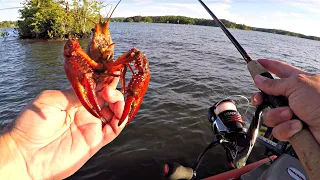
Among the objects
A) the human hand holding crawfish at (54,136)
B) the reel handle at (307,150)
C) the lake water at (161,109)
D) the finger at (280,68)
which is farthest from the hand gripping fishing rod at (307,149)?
the lake water at (161,109)

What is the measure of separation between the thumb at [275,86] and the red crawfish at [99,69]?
128 centimetres

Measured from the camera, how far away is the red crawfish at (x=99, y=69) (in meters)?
2.48

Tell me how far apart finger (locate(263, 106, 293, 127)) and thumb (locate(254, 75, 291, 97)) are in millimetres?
125

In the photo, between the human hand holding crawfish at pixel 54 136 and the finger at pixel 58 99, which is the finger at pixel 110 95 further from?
the finger at pixel 58 99

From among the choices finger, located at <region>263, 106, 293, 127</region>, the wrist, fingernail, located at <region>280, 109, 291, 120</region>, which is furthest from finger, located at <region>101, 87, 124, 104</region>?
fingernail, located at <region>280, 109, 291, 120</region>

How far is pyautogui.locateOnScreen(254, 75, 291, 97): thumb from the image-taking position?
1870 millimetres

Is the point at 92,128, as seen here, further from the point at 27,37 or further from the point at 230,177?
the point at 27,37

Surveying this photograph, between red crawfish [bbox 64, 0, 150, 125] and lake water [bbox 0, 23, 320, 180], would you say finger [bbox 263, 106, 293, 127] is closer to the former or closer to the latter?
red crawfish [bbox 64, 0, 150, 125]

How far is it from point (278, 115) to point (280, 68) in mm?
729

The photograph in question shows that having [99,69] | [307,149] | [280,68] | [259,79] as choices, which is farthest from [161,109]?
[307,149]

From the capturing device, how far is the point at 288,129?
1.82 m

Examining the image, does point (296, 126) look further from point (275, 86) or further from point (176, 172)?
point (176, 172)

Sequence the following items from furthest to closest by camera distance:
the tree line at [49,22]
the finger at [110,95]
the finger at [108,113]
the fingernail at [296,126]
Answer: the tree line at [49,22] → the finger at [108,113] → the finger at [110,95] → the fingernail at [296,126]

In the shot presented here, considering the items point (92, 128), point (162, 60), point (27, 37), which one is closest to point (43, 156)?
point (92, 128)
